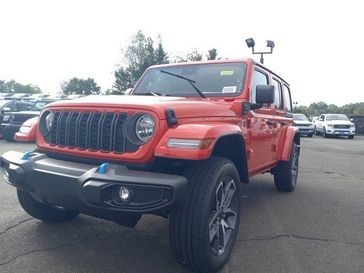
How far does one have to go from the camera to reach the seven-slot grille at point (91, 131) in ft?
9.62

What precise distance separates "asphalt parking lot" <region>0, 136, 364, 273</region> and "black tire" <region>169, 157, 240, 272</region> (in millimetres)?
315

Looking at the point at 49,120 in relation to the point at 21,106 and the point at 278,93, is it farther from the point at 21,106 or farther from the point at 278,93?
the point at 21,106

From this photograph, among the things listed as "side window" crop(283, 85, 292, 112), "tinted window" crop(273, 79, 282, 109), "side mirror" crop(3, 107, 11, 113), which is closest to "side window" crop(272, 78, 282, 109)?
"tinted window" crop(273, 79, 282, 109)

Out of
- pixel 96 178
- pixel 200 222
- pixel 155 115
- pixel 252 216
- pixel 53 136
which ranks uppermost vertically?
pixel 155 115

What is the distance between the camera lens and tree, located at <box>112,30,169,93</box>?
40906 mm

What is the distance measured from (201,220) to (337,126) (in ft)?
74.9

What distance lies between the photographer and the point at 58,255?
129 inches

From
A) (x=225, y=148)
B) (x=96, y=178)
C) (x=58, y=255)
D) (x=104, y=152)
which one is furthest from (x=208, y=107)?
(x=58, y=255)

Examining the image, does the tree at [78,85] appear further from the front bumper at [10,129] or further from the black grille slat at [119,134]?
the black grille slat at [119,134]

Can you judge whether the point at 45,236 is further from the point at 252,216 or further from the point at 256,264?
the point at 252,216

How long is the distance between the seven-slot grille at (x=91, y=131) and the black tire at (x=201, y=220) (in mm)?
573

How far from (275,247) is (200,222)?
4.28 feet

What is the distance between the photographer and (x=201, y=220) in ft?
8.96

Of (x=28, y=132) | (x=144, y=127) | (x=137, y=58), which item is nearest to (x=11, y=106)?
(x=28, y=132)
